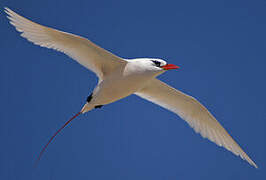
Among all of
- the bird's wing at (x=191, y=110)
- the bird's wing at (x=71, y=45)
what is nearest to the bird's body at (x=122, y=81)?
the bird's wing at (x=71, y=45)

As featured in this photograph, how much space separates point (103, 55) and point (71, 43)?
1.53 feet

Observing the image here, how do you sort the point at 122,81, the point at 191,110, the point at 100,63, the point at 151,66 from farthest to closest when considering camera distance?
the point at 191,110, the point at 100,63, the point at 122,81, the point at 151,66

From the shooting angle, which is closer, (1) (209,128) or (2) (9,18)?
(2) (9,18)

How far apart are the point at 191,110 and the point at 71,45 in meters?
2.39

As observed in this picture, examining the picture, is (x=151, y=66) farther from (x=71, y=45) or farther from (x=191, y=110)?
(x=191, y=110)

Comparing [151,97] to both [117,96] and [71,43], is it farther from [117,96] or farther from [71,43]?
[71,43]

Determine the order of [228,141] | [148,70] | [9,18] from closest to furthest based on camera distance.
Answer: [9,18] < [148,70] < [228,141]

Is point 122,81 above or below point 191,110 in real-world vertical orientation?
below

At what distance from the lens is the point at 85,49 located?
5.50 meters

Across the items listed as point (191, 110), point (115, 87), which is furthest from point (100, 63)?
point (191, 110)

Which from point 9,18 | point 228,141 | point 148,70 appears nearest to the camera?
point 9,18

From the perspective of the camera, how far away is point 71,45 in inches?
215

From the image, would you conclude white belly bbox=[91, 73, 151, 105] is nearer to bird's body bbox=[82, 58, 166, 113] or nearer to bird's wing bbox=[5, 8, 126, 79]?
bird's body bbox=[82, 58, 166, 113]

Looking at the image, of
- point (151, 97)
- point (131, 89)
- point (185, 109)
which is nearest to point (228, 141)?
point (185, 109)
